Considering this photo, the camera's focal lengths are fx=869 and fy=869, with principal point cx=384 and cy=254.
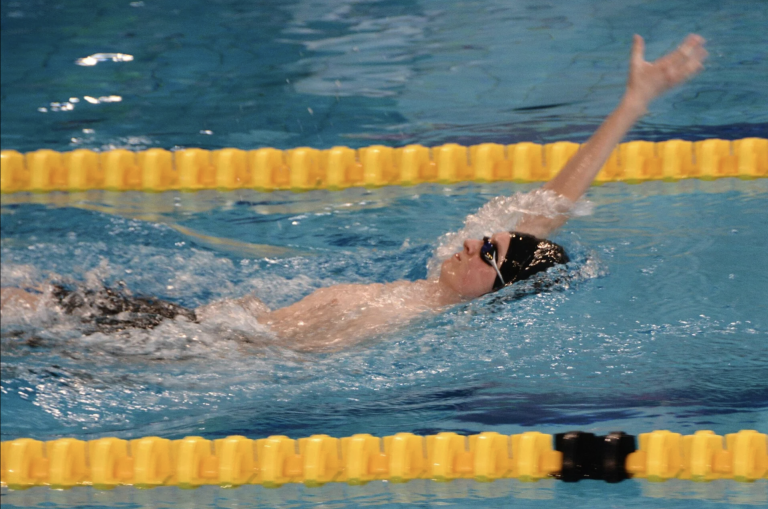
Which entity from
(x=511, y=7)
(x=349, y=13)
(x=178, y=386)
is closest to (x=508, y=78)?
Result: (x=511, y=7)

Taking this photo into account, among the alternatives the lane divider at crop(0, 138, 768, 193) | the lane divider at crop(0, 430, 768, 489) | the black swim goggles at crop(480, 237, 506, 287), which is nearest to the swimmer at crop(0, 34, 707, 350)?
the black swim goggles at crop(480, 237, 506, 287)

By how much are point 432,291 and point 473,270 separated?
204 mm

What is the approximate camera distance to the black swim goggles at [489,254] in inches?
124

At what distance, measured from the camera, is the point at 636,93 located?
123 inches

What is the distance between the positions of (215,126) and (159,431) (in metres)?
2.89

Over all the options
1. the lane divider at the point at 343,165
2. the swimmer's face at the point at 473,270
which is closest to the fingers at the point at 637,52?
the swimmer's face at the point at 473,270

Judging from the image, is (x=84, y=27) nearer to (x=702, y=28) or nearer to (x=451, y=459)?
(x=702, y=28)

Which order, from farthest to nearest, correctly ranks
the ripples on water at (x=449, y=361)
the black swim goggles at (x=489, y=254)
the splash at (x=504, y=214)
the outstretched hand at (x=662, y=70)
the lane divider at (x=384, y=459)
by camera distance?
1. the splash at (x=504, y=214)
2. the black swim goggles at (x=489, y=254)
3. the outstretched hand at (x=662, y=70)
4. the ripples on water at (x=449, y=361)
5. the lane divider at (x=384, y=459)

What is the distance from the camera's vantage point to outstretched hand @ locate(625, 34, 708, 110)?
3041 mm

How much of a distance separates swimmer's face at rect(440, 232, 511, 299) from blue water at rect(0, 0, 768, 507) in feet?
0.25

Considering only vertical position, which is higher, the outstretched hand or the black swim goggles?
the outstretched hand

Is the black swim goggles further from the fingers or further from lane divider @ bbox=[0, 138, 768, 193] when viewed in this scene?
lane divider @ bbox=[0, 138, 768, 193]

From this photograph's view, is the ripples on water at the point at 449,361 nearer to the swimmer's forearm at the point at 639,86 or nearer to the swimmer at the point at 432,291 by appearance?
the swimmer at the point at 432,291

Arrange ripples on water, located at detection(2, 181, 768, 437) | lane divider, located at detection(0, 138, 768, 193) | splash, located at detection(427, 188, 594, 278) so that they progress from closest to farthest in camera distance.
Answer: ripples on water, located at detection(2, 181, 768, 437) → splash, located at detection(427, 188, 594, 278) → lane divider, located at detection(0, 138, 768, 193)
